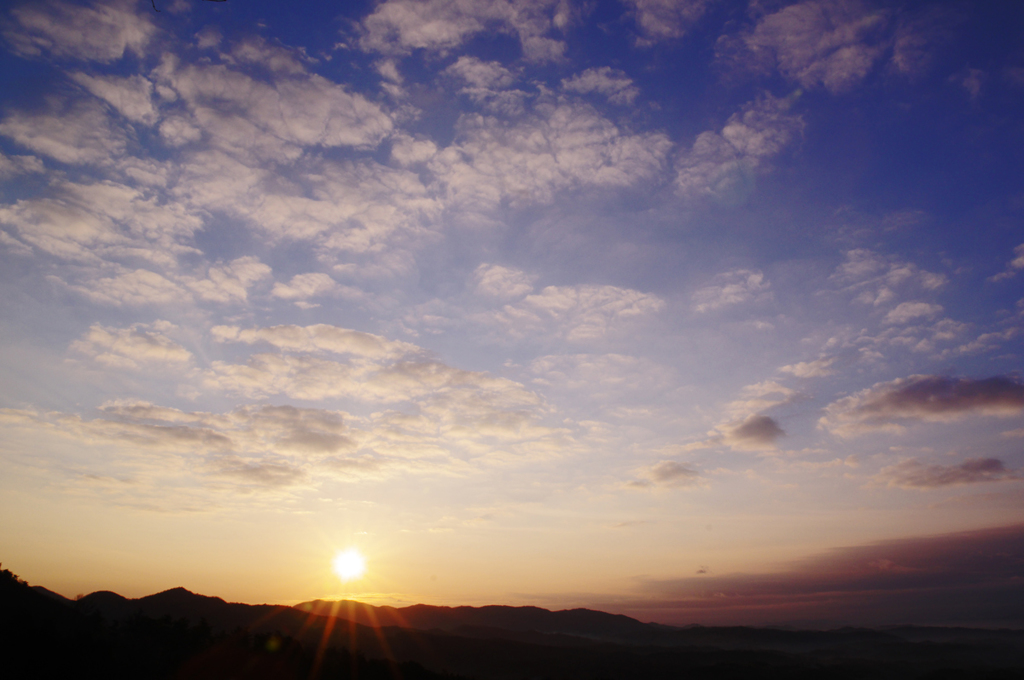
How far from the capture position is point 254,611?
552 feet

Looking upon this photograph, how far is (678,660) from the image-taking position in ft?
609

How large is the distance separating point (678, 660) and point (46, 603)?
644ft

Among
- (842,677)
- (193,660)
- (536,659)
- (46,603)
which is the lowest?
(842,677)

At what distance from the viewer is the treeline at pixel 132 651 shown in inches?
1104

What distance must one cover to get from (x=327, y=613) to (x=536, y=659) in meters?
78.3

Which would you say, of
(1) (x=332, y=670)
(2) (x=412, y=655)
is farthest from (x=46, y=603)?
(2) (x=412, y=655)

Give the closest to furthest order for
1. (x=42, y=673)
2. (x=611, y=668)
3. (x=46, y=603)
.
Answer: (x=42, y=673), (x=46, y=603), (x=611, y=668)

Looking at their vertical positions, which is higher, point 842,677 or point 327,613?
point 327,613

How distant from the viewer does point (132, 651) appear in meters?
33.0

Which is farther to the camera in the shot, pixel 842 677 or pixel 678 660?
pixel 678 660

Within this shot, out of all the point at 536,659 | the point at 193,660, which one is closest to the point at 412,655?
the point at 536,659

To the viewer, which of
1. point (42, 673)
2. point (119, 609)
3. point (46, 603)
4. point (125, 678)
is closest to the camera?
point (42, 673)

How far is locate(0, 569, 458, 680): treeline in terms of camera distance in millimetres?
28031

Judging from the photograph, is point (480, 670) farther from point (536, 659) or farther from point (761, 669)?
point (761, 669)
